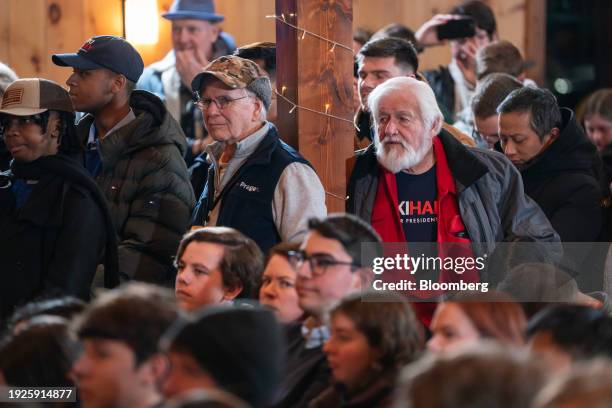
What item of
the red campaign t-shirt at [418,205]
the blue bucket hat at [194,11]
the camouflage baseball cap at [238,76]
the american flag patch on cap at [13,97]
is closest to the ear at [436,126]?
the red campaign t-shirt at [418,205]

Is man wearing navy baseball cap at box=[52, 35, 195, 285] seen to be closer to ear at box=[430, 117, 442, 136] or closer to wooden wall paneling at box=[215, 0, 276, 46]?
ear at box=[430, 117, 442, 136]

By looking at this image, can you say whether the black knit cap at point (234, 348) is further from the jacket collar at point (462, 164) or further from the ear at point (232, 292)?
the jacket collar at point (462, 164)

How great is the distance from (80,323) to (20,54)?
13.9ft

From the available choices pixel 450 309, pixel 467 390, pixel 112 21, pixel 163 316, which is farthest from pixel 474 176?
pixel 112 21

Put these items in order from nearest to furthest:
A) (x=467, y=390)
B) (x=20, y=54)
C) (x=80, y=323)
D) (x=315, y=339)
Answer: (x=467, y=390) → (x=80, y=323) → (x=315, y=339) → (x=20, y=54)

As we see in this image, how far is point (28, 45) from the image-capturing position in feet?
21.9

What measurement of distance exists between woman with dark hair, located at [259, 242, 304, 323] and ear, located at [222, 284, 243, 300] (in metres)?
0.15

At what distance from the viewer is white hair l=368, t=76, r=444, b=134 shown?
4.16 m

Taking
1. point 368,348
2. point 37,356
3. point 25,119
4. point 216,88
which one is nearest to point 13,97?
point 25,119

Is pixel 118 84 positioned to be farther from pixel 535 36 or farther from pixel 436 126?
pixel 535 36

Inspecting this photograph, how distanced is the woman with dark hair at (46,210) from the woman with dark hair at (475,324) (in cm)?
145

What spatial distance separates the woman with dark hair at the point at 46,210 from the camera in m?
3.97

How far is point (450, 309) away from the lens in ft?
9.64

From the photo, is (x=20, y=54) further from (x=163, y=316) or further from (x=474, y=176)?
(x=163, y=316)
